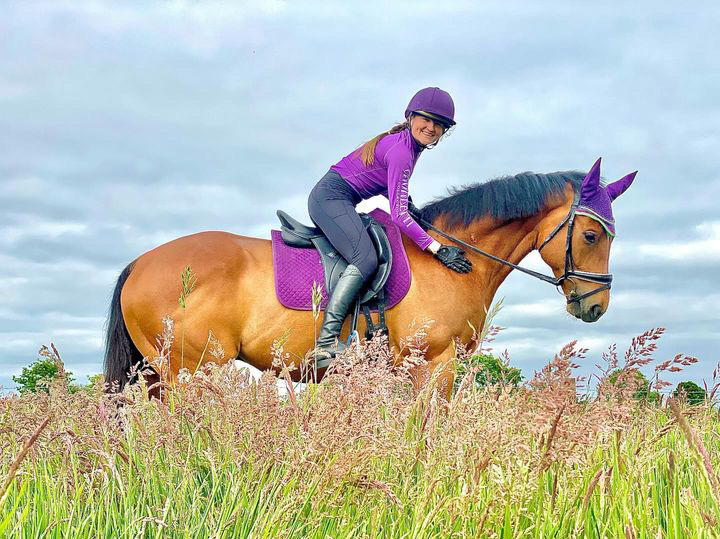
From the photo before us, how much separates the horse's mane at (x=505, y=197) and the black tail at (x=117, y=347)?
338 cm

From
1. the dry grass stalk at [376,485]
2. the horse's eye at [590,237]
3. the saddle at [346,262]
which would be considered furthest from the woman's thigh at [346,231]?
the dry grass stalk at [376,485]

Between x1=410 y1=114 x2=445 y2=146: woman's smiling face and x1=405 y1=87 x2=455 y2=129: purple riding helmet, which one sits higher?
x1=405 y1=87 x2=455 y2=129: purple riding helmet

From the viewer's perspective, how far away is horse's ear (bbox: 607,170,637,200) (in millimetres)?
7730

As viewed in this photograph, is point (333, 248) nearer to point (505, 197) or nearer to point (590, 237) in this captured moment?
point (505, 197)

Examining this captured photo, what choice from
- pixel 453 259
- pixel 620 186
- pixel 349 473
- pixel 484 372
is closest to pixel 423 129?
pixel 453 259

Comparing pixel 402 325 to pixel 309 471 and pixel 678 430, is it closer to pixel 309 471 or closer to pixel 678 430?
pixel 678 430

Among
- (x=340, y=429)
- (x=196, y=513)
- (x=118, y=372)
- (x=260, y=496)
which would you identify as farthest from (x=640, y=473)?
(x=118, y=372)

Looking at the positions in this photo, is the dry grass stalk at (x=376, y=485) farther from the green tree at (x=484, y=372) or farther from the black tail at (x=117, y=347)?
the black tail at (x=117, y=347)

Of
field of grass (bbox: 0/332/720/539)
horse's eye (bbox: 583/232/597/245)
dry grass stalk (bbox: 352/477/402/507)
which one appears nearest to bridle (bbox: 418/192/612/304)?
horse's eye (bbox: 583/232/597/245)

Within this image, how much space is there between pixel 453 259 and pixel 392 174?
1.06m

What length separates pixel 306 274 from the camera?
6996 mm

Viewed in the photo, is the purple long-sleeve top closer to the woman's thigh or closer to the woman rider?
the woman rider

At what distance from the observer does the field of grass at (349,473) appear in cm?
248

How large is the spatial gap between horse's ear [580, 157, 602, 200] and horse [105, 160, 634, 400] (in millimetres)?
12
